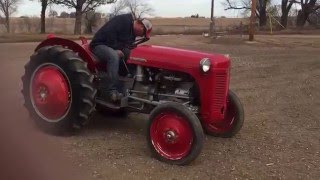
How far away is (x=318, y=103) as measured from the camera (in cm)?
1001

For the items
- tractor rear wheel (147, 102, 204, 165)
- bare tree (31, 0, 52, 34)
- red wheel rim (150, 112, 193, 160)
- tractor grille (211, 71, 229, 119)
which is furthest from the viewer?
bare tree (31, 0, 52, 34)

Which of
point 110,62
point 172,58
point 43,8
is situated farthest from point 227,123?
point 43,8

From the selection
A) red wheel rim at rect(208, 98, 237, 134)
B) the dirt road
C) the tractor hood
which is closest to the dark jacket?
the tractor hood

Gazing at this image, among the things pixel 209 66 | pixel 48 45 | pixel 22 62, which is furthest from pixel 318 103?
pixel 22 62

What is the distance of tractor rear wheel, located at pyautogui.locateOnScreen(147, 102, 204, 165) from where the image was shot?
5.81 metres

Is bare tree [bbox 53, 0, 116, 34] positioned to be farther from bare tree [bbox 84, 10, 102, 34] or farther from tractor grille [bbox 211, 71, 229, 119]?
tractor grille [bbox 211, 71, 229, 119]

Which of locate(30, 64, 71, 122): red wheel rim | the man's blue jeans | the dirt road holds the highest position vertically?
the man's blue jeans

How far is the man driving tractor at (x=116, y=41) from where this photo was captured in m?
6.93

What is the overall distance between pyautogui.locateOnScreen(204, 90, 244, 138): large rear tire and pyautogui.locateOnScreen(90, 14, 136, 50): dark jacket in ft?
5.59

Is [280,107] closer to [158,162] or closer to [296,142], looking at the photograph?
[296,142]

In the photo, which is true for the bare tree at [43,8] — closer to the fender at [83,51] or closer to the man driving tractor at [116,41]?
the fender at [83,51]

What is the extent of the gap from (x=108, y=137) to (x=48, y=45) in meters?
1.69

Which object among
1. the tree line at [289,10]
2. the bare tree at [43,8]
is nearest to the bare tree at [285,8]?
the tree line at [289,10]

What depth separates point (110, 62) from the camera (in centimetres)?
687
